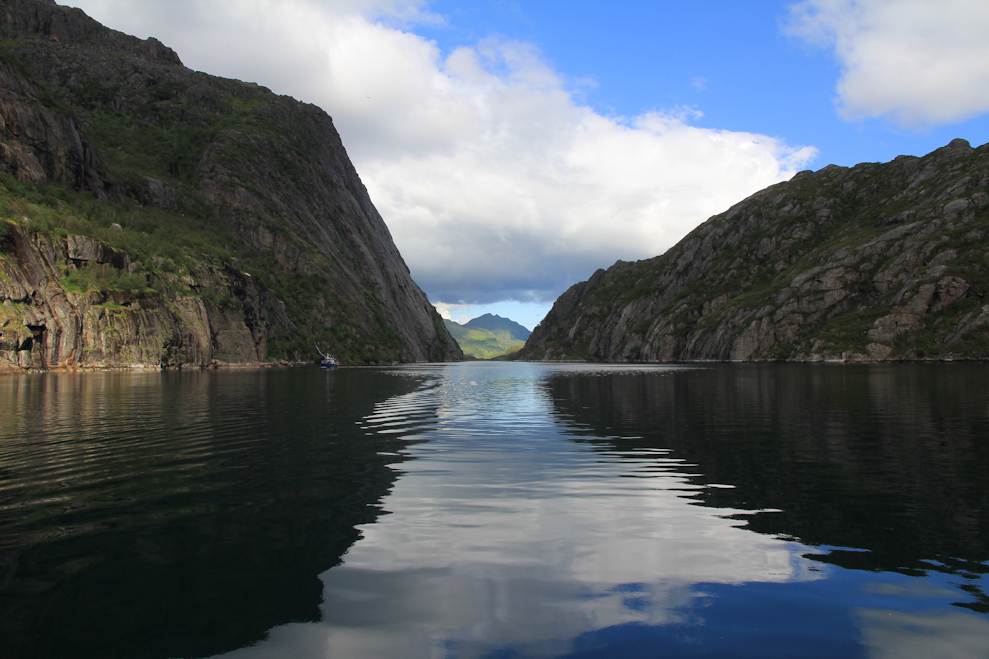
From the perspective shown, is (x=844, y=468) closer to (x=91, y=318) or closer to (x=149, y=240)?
(x=91, y=318)

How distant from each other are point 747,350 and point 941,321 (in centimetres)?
5858

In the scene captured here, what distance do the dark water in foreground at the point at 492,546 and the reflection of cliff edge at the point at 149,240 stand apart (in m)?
73.7

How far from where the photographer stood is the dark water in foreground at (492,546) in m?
6.70

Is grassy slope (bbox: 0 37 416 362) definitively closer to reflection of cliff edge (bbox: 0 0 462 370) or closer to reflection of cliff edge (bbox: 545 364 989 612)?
reflection of cliff edge (bbox: 0 0 462 370)

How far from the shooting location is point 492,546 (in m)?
9.94

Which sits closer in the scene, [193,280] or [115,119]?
[193,280]

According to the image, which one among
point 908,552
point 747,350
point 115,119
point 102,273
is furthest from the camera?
point 747,350

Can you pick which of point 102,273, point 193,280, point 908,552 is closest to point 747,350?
point 193,280

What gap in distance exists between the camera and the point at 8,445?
19391mm

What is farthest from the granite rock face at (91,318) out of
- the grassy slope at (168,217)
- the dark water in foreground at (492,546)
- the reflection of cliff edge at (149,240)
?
the dark water in foreground at (492,546)

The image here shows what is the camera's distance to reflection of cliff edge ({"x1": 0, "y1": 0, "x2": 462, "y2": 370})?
79.9m

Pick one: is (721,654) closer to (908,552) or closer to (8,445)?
(908,552)

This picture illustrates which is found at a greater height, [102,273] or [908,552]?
[102,273]

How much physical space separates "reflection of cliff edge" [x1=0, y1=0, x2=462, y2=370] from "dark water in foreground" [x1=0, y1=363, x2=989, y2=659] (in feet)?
242
